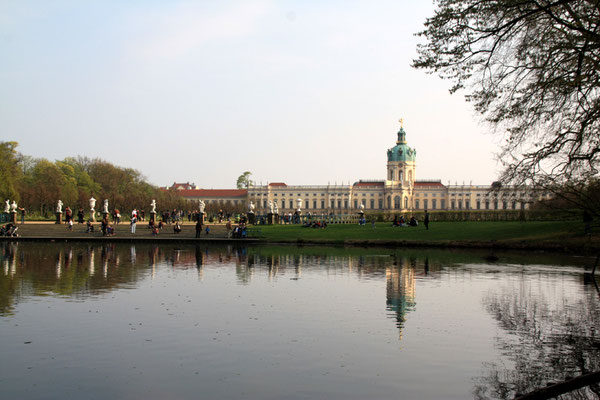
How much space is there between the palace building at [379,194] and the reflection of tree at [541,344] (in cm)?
15680

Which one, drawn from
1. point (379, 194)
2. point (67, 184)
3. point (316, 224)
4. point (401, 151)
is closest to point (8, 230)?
point (316, 224)

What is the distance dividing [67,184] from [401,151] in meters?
107

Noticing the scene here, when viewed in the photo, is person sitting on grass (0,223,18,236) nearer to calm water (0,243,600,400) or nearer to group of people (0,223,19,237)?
group of people (0,223,19,237)

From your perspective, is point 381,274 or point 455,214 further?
point 455,214

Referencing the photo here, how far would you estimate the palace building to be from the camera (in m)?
173

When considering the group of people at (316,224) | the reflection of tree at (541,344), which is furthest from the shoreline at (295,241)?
the reflection of tree at (541,344)

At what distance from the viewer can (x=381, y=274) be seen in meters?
21.4

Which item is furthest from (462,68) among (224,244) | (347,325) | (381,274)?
(224,244)

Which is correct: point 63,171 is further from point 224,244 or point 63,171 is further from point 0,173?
point 224,244

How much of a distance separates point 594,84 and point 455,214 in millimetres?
50220

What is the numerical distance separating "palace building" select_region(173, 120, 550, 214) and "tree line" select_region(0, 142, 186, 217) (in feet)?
211

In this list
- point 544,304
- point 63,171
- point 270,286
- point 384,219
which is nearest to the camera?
point 544,304

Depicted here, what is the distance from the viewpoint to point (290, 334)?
460 inches

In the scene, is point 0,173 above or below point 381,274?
above
